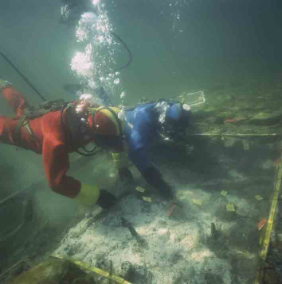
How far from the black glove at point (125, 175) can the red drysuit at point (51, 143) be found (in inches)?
58.3

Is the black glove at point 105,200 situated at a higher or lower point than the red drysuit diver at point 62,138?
lower

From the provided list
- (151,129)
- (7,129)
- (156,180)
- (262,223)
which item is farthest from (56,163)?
(262,223)

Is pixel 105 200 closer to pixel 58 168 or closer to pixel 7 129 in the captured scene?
pixel 58 168

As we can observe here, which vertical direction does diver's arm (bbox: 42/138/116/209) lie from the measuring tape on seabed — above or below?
above

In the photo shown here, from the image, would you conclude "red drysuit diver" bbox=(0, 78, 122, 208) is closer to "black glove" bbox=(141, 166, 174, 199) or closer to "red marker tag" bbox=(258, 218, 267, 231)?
"black glove" bbox=(141, 166, 174, 199)

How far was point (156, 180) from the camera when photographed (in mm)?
3385

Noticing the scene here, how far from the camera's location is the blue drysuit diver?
3275 mm

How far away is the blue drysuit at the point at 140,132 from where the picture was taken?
10.7 ft

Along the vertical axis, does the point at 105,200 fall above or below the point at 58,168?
below

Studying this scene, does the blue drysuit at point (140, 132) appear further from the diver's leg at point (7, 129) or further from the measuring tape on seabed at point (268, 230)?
the diver's leg at point (7, 129)

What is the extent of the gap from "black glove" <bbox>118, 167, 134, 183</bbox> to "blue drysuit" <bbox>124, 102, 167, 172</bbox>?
0.93m

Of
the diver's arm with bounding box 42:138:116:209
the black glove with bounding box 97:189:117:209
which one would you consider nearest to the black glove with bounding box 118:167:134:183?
the black glove with bounding box 97:189:117:209

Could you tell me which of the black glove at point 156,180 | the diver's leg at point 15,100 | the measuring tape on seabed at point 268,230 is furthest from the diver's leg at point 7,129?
the measuring tape on seabed at point 268,230

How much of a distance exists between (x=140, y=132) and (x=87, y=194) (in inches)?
53.9
